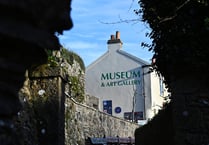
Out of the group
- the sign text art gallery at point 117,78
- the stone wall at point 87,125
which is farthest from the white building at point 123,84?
the stone wall at point 87,125

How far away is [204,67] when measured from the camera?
5.21 m

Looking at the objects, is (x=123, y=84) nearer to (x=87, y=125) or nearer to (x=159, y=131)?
(x=87, y=125)

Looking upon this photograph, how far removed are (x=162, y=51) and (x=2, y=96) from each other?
4.21 metres

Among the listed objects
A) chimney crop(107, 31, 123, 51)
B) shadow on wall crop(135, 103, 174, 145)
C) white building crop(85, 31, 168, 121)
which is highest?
chimney crop(107, 31, 123, 51)

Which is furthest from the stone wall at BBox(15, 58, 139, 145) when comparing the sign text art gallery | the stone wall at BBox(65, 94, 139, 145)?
the sign text art gallery

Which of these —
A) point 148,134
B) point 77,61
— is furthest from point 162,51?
point 77,61

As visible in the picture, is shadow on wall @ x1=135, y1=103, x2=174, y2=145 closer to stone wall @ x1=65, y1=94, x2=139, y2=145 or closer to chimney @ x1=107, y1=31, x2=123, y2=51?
stone wall @ x1=65, y1=94, x2=139, y2=145

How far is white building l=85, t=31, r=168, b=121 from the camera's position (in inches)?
1161

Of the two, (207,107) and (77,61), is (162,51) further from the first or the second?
(77,61)

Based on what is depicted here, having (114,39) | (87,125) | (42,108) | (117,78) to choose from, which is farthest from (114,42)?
(42,108)

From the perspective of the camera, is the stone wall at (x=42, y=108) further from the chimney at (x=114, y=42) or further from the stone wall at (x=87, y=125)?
the chimney at (x=114, y=42)

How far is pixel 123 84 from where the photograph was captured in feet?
104

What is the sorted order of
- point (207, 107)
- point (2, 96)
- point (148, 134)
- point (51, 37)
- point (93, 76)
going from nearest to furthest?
point (2, 96) < point (51, 37) < point (207, 107) < point (148, 134) < point (93, 76)

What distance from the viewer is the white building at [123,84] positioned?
96.8 ft
